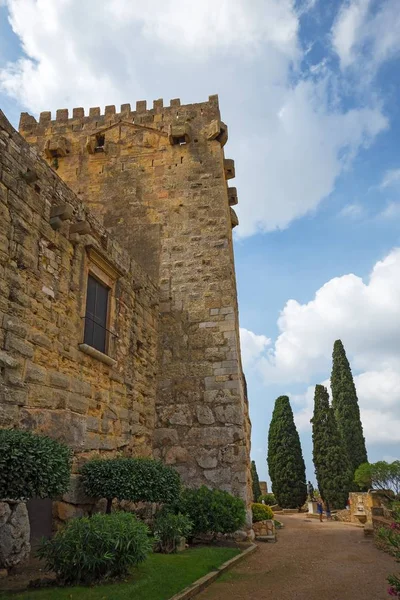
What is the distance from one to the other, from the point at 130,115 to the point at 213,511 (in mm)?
10275

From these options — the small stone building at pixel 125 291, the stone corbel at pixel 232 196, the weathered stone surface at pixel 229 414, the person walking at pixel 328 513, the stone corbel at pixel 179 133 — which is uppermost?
the stone corbel at pixel 179 133

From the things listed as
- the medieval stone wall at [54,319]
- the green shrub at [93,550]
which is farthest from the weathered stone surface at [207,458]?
the green shrub at [93,550]

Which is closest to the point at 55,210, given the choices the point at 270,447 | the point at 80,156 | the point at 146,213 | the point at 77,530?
the point at 77,530

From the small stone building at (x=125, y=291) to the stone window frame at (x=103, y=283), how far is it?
0.03 metres

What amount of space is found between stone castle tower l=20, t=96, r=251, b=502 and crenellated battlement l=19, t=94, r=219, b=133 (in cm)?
3

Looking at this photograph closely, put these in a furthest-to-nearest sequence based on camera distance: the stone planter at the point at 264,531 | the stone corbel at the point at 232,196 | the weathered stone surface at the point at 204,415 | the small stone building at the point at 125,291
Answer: the stone corbel at the point at 232,196
the stone planter at the point at 264,531
the weathered stone surface at the point at 204,415
the small stone building at the point at 125,291

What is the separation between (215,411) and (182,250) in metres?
3.89

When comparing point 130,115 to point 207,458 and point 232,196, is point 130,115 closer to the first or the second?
point 232,196

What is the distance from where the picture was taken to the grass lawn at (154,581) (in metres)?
4.19

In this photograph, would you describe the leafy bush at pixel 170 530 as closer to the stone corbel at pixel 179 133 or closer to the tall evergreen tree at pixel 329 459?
the stone corbel at pixel 179 133

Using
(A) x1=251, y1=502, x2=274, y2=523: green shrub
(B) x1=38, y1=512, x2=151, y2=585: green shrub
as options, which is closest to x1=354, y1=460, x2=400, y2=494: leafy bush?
(A) x1=251, y1=502, x2=274, y2=523: green shrub

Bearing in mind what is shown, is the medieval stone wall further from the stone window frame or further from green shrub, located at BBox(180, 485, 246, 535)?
green shrub, located at BBox(180, 485, 246, 535)

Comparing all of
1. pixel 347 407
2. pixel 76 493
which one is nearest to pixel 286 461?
pixel 347 407

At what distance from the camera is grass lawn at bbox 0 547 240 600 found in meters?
4.19
